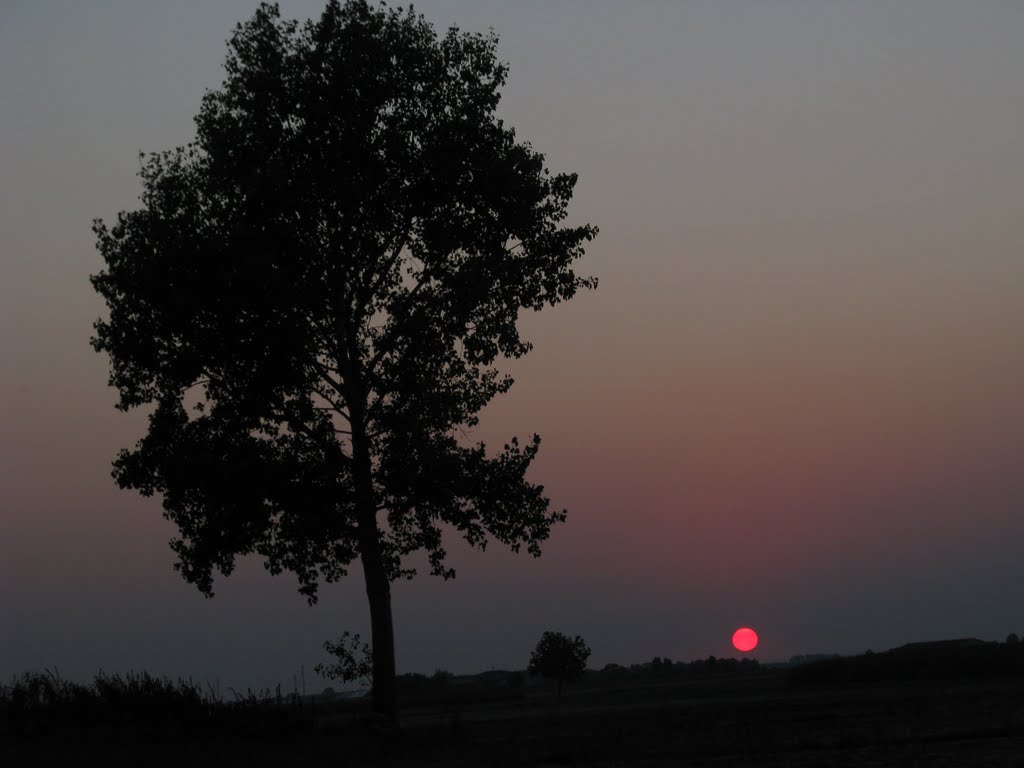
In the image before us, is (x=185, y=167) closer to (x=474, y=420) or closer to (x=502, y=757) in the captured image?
(x=474, y=420)

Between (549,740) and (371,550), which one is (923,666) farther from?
(549,740)

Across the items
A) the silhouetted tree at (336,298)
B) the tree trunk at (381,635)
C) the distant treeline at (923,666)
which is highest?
the silhouetted tree at (336,298)

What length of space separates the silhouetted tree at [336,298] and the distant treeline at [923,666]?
958 inches

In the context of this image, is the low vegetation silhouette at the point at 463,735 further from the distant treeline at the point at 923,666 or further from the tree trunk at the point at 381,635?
the distant treeline at the point at 923,666

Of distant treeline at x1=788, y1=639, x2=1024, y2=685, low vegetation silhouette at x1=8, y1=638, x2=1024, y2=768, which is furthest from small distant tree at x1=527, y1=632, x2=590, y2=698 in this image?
low vegetation silhouette at x1=8, y1=638, x2=1024, y2=768

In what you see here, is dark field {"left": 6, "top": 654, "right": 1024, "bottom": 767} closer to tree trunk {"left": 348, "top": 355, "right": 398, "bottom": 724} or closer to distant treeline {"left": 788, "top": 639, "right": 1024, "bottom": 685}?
tree trunk {"left": 348, "top": 355, "right": 398, "bottom": 724}

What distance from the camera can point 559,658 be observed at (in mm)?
88000

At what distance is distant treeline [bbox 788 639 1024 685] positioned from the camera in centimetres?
4584

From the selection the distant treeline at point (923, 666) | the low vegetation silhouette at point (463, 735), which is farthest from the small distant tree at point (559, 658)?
the low vegetation silhouette at point (463, 735)

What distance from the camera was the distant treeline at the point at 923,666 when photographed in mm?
45844

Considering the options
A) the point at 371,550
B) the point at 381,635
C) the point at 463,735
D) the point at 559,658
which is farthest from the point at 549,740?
the point at 559,658

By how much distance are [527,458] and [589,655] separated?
62.2 meters

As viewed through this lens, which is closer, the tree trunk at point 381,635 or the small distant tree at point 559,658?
the tree trunk at point 381,635

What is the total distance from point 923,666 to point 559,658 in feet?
139
